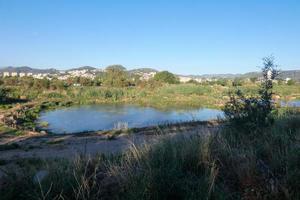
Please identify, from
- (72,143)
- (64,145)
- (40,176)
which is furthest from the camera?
(72,143)

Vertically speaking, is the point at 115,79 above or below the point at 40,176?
above

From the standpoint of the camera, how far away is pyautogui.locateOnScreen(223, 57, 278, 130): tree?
25.4ft

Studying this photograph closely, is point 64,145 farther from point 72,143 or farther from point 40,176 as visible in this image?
point 40,176

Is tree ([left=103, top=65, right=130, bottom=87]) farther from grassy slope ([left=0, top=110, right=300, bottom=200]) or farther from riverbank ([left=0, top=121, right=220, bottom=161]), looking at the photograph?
grassy slope ([left=0, top=110, right=300, bottom=200])

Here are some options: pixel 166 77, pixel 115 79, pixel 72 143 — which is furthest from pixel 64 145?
pixel 166 77

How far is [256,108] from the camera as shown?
312 inches

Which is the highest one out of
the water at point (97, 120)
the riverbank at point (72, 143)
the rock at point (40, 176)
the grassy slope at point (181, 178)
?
the grassy slope at point (181, 178)

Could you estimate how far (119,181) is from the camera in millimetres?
4066

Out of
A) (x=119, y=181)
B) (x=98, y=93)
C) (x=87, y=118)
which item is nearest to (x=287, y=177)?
(x=119, y=181)

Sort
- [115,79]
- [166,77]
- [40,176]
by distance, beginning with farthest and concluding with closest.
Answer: [166,77] < [115,79] < [40,176]

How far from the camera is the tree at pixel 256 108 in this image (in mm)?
7751

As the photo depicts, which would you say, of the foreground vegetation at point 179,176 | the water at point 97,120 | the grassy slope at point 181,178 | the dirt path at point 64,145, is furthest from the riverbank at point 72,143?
the water at point 97,120

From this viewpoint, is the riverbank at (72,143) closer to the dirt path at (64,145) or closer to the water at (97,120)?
the dirt path at (64,145)

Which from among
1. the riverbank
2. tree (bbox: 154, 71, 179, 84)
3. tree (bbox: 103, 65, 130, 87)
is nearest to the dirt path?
the riverbank
